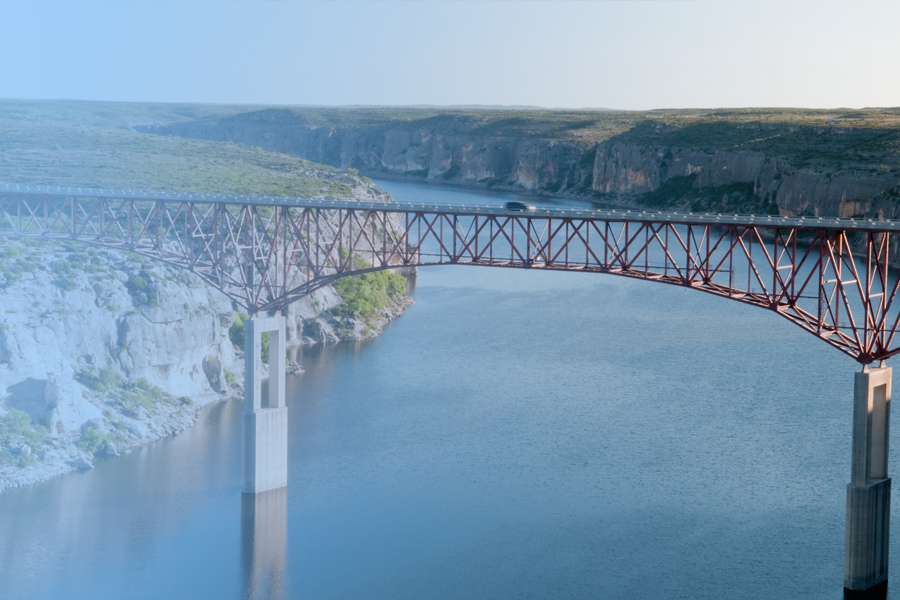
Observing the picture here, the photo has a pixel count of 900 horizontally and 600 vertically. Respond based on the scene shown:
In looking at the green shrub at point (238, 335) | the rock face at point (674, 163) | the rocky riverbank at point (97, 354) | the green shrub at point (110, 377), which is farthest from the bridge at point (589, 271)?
the rock face at point (674, 163)

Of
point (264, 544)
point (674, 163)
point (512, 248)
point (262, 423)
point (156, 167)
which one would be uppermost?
point (674, 163)

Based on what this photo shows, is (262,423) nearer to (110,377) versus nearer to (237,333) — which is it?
(110,377)

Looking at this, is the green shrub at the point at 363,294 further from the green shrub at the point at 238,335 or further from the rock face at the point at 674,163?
the rock face at the point at 674,163

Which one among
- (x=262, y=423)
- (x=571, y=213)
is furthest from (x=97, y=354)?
(x=571, y=213)

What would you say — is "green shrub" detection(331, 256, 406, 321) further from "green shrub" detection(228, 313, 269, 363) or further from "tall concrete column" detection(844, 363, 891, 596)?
"tall concrete column" detection(844, 363, 891, 596)

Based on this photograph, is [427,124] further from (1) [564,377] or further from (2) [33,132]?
(1) [564,377]

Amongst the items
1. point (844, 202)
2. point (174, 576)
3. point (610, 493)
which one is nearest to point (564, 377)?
point (610, 493)

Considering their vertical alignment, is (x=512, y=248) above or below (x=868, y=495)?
above
